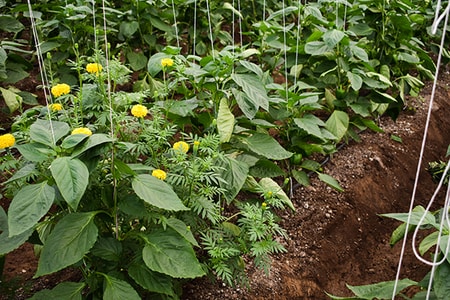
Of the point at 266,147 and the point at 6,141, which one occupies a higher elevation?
the point at 6,141

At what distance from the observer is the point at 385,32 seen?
346cm

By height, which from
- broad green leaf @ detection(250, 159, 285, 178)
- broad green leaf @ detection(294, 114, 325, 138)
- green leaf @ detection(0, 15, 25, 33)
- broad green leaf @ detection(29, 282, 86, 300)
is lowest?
broad green leaf @ detection(250, 159, 285, 178)

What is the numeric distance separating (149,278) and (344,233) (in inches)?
54.3

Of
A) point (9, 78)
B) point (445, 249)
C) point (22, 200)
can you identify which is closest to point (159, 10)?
point (9, 78)

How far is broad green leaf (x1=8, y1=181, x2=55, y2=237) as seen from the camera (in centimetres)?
136

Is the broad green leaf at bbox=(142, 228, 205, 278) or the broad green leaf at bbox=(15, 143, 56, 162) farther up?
the broad green leaf at bbox=(15, 143, 56, 162)

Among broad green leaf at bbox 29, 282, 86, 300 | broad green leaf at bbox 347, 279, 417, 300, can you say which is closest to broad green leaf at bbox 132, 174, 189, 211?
broad green leaf at bbox 29, 282, 86, 300

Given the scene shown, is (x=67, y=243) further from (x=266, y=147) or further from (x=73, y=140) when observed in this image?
(x=266, y=147)

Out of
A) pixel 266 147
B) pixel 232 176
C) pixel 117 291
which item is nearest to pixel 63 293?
pixel 117 291

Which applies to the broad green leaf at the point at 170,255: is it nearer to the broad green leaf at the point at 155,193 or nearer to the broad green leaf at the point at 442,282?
the broad green leaf at the point at 155,193

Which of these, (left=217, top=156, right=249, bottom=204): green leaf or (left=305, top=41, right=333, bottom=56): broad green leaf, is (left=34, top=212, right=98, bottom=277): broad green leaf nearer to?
(left=217, top=156, right=249, bottom=204): green leaf

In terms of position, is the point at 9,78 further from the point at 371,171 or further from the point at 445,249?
the point at 445,249

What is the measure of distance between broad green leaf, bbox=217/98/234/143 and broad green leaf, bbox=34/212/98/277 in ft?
2.46

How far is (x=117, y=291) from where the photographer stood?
1.52 m
